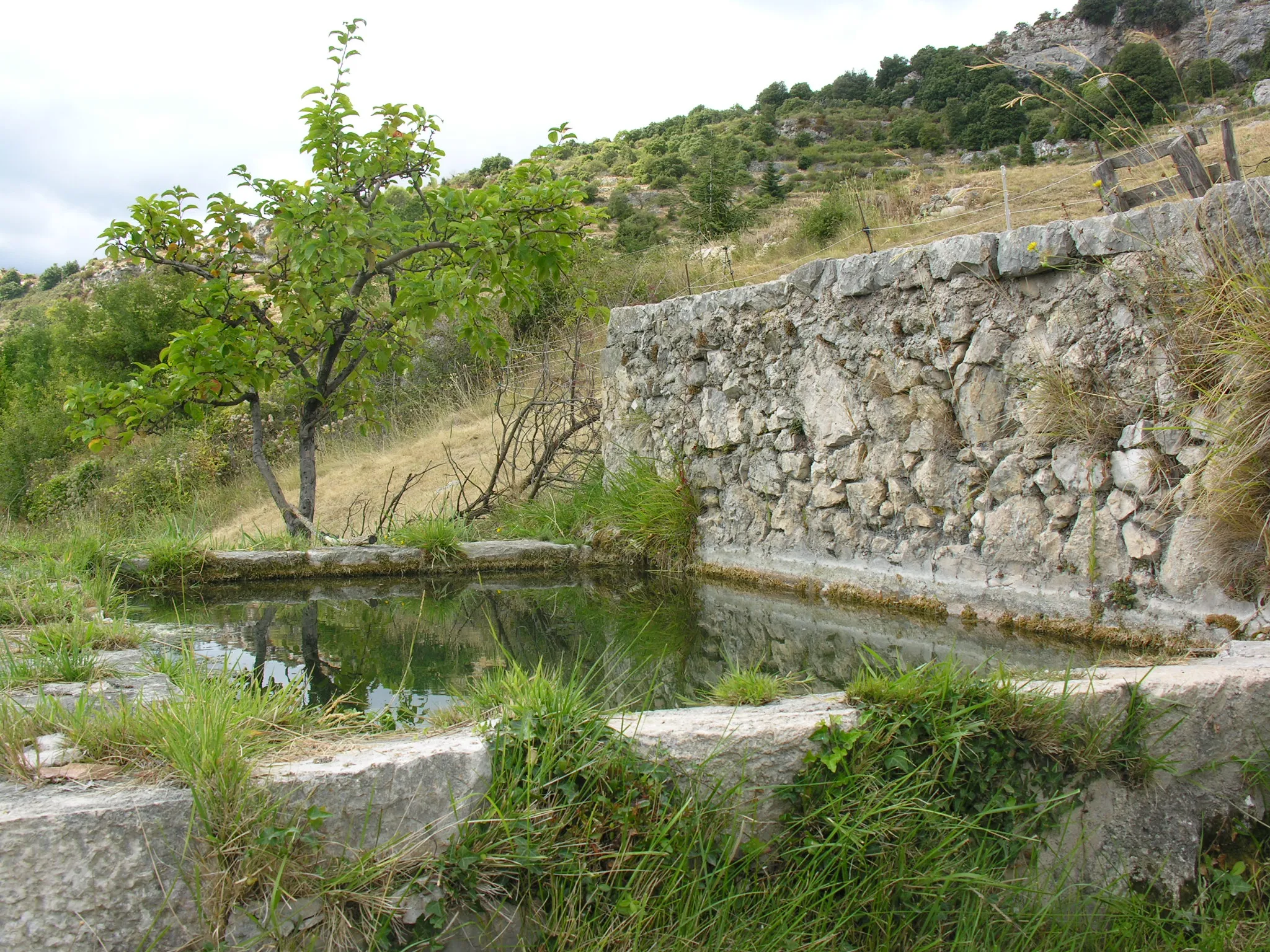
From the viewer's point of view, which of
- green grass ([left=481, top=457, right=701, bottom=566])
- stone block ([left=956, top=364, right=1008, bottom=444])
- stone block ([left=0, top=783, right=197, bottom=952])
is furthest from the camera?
green grass ([left=481, top=457, right=701, bottom=566])

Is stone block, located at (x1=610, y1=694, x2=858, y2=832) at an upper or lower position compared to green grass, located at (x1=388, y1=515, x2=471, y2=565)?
upper

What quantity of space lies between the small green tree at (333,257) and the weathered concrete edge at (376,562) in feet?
2.30

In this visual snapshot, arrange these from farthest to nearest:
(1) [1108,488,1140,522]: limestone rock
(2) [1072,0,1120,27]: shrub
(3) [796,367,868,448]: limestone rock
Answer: (2) [1072,0,1120,27]: shrub < (3) [796,367,868,448]: limestone rock < (1) [1108,488,1140,522]: limestone rock

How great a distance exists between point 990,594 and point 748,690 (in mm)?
2036

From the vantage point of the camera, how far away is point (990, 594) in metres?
4.18

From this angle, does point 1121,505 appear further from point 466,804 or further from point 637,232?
point 637,232

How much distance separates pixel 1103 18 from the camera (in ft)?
89.5

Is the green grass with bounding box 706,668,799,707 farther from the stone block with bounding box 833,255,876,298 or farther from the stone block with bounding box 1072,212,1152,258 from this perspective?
the stone block with bounding box 833,255,876,298

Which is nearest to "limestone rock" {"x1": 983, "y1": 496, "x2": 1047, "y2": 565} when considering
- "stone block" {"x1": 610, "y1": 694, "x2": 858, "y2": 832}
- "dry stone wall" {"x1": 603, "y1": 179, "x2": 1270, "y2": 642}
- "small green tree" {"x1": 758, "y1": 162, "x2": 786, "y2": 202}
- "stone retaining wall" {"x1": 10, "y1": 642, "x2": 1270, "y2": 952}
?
"dry stone wall" {"x1": 603, "y1": 179, "x2": 1270, "y2": 642}

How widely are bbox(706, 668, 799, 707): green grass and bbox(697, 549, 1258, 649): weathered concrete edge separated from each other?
5.53 feet

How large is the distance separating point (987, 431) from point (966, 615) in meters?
0.89

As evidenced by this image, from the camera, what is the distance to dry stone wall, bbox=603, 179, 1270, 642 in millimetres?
3561

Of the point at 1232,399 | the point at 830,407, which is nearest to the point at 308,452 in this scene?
the point at 830,407

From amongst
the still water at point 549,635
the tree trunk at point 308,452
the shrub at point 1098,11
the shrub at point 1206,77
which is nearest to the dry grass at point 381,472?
the tree trunk at point 308,452
